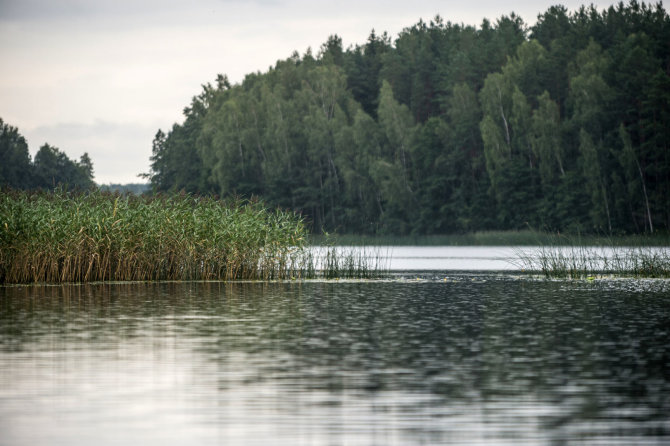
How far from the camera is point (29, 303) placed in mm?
19891

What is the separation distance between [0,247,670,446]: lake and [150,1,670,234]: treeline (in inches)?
1935

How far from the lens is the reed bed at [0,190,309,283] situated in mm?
25178

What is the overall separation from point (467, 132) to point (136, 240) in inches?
2619

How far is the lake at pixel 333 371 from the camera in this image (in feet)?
27.0

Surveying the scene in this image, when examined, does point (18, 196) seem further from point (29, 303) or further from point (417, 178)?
point (417, 178)

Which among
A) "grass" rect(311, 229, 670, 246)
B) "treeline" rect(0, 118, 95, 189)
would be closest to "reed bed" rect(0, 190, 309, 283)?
"grass" rect(311, 229, 670, 246)

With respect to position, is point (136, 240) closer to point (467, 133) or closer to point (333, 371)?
point (333, 371)

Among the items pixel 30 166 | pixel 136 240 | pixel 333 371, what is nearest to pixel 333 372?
pixel 333 371

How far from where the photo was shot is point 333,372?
11.2 metres

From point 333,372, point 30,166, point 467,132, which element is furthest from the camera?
point 30,166

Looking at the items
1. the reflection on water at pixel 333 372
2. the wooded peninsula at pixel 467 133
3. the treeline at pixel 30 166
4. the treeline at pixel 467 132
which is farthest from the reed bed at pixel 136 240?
the treeline at pixel 30 166

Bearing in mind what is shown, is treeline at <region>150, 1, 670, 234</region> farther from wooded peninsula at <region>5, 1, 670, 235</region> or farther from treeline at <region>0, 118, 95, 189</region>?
treeline at <region>0, 118, 95, 189</region>

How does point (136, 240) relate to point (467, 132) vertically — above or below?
below

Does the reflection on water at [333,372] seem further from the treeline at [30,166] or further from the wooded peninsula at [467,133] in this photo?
the treeline at [30,166]
